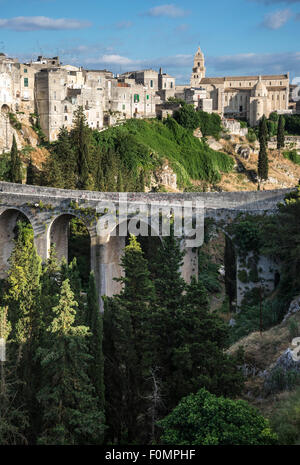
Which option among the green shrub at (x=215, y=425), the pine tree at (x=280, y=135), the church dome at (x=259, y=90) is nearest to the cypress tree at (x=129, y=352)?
the green shrub at (x=215, y=425)

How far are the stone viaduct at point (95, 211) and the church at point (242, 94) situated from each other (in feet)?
180

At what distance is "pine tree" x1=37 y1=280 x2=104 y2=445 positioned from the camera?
1666cm

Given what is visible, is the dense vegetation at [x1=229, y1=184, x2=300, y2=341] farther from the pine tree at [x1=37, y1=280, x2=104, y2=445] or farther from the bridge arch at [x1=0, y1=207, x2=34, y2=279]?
the bridge arch at [x1=0, y1=207, x2=34, y2=279]

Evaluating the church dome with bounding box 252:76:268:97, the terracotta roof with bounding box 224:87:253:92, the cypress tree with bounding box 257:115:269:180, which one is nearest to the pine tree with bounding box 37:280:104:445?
the cypress tree with bounding box 257:115:269:180

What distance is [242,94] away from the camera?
95.4 m

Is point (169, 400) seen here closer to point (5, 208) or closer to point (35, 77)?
point (5, 208)

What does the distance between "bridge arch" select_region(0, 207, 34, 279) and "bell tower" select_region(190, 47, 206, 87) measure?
7215 cm

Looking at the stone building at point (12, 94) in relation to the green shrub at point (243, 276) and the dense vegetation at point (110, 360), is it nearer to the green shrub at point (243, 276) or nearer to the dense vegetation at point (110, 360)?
the green shrub at point (243, 276)

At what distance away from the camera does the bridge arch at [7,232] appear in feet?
117

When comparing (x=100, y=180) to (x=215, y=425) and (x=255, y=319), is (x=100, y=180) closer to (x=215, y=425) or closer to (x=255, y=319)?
(x=255, y=319)

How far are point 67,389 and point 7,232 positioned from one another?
21037 millimetres

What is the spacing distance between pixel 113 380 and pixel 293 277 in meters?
9.20

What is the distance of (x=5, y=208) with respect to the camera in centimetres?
3462

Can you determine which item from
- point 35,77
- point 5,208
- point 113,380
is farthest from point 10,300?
point 35,77
